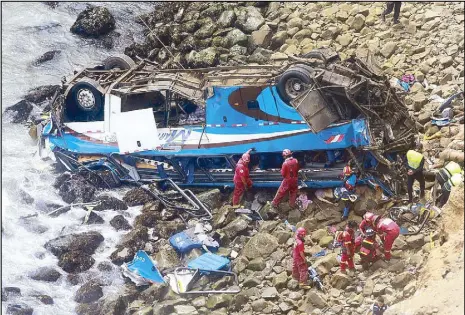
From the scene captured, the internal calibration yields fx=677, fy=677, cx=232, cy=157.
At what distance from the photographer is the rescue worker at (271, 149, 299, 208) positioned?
454 inches

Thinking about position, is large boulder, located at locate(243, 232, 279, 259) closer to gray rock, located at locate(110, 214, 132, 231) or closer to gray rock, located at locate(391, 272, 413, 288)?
gray rock, located at locate(391, 272, 413, 288)

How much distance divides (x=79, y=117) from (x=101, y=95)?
32.1 inches

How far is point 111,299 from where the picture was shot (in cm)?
1100

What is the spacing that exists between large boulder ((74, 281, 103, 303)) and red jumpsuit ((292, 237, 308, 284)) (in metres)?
3.38

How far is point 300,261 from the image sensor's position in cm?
1012

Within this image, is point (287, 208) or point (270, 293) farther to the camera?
point (287, 208)

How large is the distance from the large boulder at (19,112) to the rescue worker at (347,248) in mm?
9385

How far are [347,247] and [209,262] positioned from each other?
242 cm

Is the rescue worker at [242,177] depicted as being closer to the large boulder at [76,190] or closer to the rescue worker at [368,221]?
the rescue worker at [368,221]

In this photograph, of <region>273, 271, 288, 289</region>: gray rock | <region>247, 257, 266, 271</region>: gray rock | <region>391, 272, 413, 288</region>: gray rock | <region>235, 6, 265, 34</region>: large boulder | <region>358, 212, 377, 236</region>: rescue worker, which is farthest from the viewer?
<region>235, 6, 265, 34</region>: large boulder

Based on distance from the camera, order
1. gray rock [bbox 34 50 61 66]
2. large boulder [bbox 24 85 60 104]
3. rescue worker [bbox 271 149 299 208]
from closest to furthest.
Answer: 1. rescue worker [bbox 271 149 299 208]
2. large boulder [bbox 24 85 60 104]
3. gray rock [bbox 34 50 61 66]

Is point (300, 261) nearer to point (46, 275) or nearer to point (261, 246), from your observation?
point (261, 246)

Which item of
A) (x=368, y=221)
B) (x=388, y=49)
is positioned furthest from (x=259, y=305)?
(x=388, y=49)

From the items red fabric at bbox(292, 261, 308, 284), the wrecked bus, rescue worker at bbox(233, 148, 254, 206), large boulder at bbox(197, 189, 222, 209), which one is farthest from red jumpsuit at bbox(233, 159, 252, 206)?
red fabric at bbox(292, 261, 308, 284)
